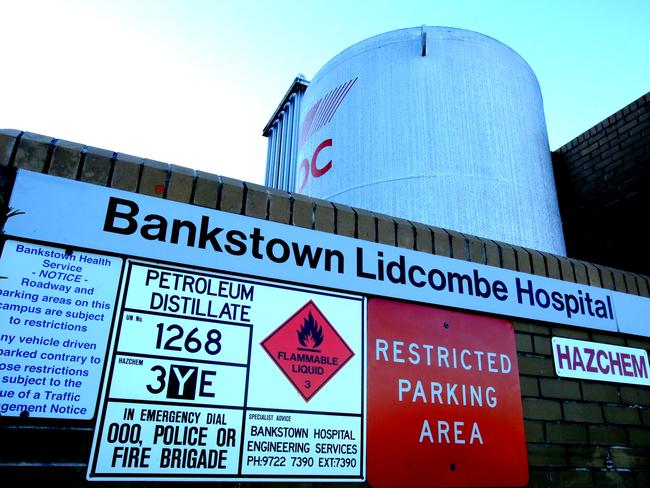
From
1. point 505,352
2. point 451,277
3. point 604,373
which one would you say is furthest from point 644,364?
point 451,277

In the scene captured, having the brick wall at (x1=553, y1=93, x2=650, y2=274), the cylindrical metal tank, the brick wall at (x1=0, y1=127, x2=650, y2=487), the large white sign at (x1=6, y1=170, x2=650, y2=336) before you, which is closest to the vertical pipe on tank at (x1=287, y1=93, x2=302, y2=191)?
the cylindrical metal tank

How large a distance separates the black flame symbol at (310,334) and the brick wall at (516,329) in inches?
19.9

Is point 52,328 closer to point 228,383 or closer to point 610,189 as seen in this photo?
point 228,383

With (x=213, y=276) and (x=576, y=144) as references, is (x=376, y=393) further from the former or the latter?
(x=576, y=144)

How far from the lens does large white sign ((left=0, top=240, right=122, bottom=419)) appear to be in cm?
207

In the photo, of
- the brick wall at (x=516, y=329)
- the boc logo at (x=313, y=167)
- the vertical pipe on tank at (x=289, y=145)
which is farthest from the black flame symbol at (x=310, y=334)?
the vertical pipe on tank at (x=289, y=145)

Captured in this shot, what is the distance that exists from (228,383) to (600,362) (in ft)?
7.64

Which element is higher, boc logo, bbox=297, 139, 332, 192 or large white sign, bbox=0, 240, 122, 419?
boc logo, bbox=297, 139, 332, 192

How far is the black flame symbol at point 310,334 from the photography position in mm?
2617

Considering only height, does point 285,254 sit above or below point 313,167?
below

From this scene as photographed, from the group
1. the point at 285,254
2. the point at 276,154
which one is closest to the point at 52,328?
the point at 285,254

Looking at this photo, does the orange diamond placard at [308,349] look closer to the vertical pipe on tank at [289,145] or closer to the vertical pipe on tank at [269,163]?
the vertical pipe on tank at [289,145]

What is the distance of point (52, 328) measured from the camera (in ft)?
7.09

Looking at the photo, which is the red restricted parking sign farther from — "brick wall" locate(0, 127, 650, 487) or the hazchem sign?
the hazchem sign
